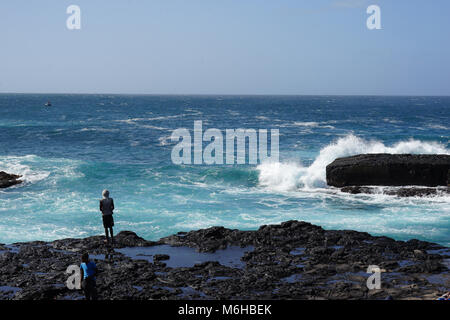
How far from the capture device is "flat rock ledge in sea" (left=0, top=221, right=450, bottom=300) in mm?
11180

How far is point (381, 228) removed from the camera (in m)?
19.0

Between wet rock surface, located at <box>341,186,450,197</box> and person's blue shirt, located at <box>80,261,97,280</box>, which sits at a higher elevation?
person's blue shirt, located at <box>80,261,97,280</box>

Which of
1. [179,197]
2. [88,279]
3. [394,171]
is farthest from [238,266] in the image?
[394,171]

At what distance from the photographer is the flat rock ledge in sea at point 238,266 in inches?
440

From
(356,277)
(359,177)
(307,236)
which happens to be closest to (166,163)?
(359,177)

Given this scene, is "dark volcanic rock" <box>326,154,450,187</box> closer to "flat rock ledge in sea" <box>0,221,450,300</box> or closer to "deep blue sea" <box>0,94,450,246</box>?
"deep blue sea" <box>0,94,450,246</box>

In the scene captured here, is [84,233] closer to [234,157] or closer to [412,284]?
[412,284]

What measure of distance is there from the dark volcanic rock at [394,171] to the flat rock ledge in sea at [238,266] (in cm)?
1082

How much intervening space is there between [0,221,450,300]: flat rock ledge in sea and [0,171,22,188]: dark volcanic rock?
531 inches

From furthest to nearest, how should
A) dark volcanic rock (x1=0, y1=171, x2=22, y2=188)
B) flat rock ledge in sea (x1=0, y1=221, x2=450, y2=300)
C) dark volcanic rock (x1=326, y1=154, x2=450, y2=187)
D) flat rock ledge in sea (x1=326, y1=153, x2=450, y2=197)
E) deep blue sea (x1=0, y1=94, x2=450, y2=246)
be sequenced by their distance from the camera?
1. dark volcanic rock (x1=0, y1=171, x2=22, y2=188)
2. dark volcanic rock (x1=326, y1=154, x2=450, y2=187)
3. flat rock ledge in sea (x1=326, y1=153, x2=450, y2=197)
4. deep blue sea (x1=0, y1=94, x2=450, y2=246)
5. flat rock ledge in sea (x1=0, y1=221, x2=450, y2=300)

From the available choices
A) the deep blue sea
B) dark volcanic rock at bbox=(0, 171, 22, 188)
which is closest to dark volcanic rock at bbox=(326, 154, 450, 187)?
the deep blue sea

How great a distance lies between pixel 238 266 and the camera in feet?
43.5

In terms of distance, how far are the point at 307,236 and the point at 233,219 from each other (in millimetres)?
5465

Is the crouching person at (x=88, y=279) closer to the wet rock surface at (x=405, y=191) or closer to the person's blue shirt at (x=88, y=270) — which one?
the person's blue shirt at (x=88, y=270)
